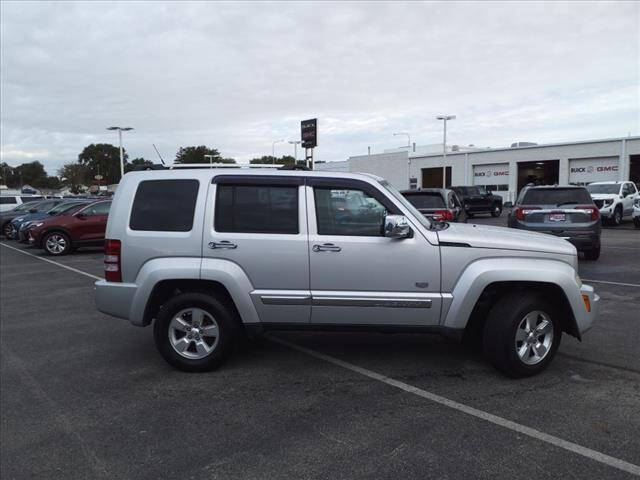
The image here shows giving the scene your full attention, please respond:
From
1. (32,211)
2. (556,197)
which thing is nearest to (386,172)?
(32,211)

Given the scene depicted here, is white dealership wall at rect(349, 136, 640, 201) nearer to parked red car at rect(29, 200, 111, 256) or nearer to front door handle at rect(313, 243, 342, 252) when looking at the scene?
parked red car at rect(29, 200, 111, 256)

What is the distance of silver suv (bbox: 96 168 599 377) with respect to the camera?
4715mm

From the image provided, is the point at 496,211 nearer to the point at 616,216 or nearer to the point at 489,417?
the point at 616,216

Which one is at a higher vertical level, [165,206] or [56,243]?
[165,206]

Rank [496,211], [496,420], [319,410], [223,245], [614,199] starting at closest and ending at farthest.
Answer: [496,420], [319,410], [223,245], [614,199], [496,211]

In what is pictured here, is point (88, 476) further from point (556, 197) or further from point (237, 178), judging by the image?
point (556, 197)

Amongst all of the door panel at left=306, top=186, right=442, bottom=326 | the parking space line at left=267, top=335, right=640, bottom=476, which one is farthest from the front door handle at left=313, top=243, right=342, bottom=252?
the parking space line at left=267, top=335, right=640, bottom=476

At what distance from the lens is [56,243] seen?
53.7 feet

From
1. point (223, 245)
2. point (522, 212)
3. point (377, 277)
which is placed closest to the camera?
point (377, 277)

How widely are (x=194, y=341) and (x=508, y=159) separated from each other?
4674 centimetres

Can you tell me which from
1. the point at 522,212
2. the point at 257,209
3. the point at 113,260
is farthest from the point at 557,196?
the point at 113,260

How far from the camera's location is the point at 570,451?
346 centimetres

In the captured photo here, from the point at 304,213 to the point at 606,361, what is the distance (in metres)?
3.28

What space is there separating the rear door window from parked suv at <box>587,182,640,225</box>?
11490 mm
